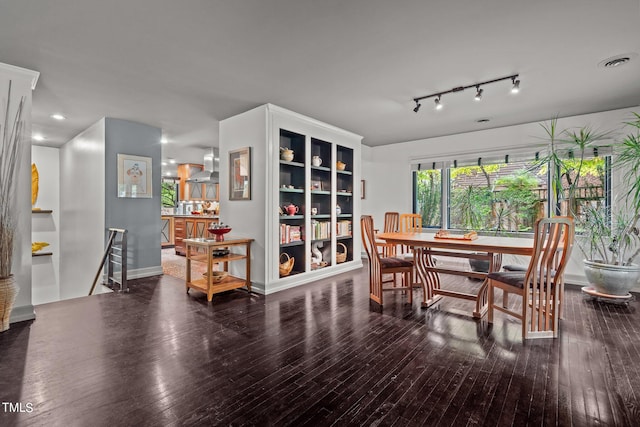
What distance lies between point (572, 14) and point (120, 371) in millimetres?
3952

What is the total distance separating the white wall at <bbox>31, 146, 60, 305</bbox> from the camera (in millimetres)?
6301

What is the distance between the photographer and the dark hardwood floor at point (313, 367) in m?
1.68

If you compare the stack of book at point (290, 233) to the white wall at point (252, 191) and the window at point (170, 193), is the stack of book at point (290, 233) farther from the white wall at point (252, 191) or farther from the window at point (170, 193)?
the window at point (170, 193)

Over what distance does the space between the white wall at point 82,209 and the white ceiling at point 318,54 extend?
0.84m

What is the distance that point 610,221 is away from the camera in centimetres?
438

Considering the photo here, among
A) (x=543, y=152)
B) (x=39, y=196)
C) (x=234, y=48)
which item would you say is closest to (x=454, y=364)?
(x=234, y=48)

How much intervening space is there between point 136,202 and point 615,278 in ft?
21.3

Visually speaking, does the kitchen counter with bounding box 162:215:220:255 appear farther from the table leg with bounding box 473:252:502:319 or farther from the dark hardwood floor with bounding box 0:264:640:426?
the table leg with bounding box 473:252:502:319

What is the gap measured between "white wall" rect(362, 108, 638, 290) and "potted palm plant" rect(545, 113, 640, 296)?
166 mm

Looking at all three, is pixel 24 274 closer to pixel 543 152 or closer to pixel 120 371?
pixel 120 371

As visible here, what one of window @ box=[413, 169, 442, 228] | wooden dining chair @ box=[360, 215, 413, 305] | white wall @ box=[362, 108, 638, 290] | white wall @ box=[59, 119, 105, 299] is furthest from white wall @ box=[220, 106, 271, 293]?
window @ box=[413, 169, 442, 228]

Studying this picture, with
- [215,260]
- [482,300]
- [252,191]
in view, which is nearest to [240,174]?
[252,191]

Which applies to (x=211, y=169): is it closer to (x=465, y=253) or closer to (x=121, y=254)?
(x=121, y=254)

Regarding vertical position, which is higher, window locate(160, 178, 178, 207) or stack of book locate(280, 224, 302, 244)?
window locate(160, 178, 178, 207)
